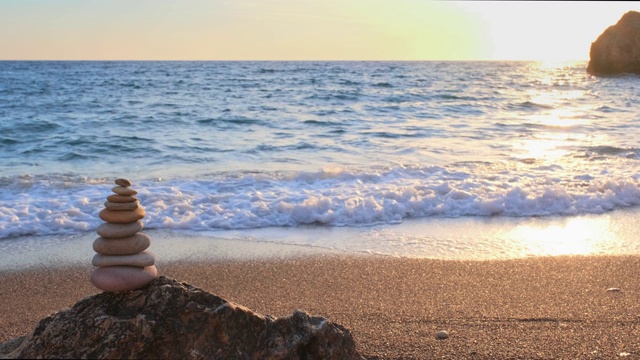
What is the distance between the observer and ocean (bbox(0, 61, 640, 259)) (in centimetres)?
641

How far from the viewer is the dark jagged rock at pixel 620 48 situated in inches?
1756

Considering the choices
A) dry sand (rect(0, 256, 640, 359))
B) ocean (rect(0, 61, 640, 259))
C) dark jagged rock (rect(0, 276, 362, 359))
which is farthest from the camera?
ocean (rect(0, 61, 640, 259))

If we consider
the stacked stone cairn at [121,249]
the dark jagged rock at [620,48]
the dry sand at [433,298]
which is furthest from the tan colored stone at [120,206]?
the dark jagged rock at [620,48]

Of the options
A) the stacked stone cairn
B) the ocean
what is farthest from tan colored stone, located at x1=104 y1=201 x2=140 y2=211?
the ocean

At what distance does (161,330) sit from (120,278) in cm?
28

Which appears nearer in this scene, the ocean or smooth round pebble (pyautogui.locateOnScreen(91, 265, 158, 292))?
smooth round pebble (pyautogui.locateOnScreen(91, 265, 158, 292))

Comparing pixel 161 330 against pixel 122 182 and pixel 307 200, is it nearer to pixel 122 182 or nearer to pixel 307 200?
pixel 122 182

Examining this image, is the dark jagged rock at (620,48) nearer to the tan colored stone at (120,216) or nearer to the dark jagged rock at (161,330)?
the dark jagged rock at (161,330)

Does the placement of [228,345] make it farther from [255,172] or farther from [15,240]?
[255,172]

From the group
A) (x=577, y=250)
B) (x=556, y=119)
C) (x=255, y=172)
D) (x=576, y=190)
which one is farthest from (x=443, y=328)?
(x=556, y=119)

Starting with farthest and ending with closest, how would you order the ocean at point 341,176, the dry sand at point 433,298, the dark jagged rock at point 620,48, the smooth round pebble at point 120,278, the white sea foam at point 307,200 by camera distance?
the dark jagged rock at point 620,48
the white sea foam at point 307,200
the ocean at point 341,176
the dry sand at point 433,298
the smooth round pebble at point 120,278

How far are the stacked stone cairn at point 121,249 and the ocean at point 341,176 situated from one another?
343cm

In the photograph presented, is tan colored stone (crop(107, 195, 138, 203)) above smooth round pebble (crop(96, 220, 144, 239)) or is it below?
above

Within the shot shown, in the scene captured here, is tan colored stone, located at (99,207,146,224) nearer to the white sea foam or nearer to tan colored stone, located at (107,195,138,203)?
tan colored stone, located at (107,195,138,203)
